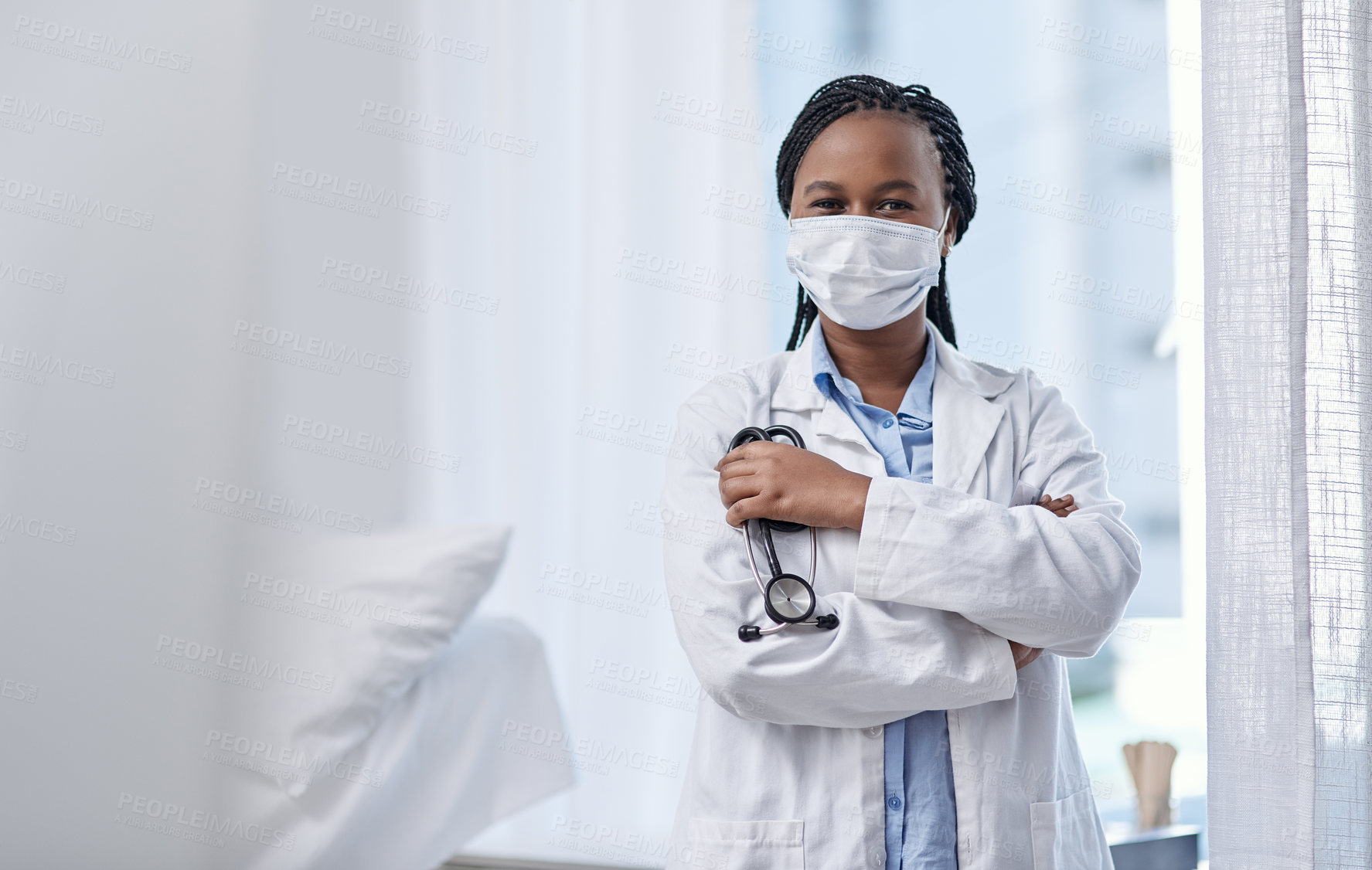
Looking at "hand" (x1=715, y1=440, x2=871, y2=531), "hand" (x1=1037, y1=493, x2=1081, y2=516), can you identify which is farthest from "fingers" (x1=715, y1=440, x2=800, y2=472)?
"hand" (x1=1037, y1=493, x2=1081, y2=516)

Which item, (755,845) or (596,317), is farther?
(596,317)

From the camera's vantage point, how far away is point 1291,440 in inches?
33.7

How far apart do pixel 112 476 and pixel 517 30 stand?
1177mm

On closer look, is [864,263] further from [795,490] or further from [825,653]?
[825,653]

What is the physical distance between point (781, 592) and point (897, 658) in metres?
0.14

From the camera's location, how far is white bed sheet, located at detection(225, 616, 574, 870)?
5.22ft

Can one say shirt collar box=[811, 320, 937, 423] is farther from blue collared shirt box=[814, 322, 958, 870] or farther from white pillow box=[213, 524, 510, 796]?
white pillow box=[213, 524, 510, 796]

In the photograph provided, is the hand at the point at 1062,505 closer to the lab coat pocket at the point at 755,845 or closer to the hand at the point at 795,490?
the hand at the point at 795,490

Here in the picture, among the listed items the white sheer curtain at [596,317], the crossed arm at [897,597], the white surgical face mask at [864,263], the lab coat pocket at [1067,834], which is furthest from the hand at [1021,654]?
the white sheer curtain at [596,317]

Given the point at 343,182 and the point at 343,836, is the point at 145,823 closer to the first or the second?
the point at 343,836

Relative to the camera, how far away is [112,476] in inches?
61.4

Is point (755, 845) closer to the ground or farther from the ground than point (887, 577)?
closer to the ground

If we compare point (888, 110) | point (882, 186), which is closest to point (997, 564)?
point (882, 186)

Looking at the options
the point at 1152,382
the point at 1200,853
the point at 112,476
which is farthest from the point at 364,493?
the point at 1200,853
